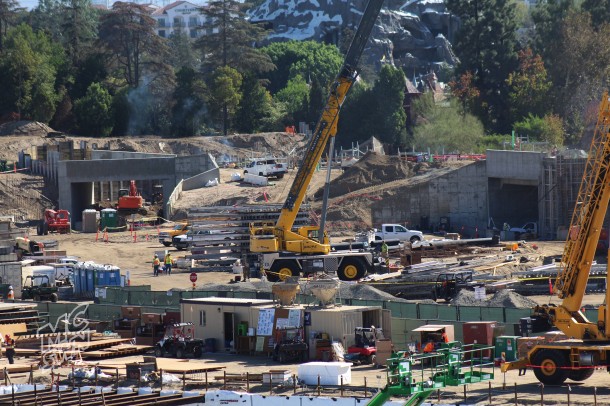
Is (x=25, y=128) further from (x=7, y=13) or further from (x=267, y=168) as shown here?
(x=7, y=13)

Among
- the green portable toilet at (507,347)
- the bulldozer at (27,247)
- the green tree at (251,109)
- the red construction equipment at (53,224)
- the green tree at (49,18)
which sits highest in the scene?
the green tree at (49,18)

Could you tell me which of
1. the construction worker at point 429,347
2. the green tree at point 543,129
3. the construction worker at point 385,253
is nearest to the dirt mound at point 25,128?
the green tree at point 543,129

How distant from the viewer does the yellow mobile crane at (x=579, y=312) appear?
1265 inches

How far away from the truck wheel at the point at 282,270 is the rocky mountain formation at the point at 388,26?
11428cm

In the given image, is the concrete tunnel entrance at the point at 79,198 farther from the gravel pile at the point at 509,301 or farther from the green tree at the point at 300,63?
the green tree at the point at 300,63

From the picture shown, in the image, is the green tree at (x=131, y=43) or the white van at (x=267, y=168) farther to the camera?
the green tree at (x=131, y=43)

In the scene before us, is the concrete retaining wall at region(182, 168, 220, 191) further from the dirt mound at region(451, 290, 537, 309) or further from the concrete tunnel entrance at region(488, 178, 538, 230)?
the dirt mound at region(451, 290, 537, 309)

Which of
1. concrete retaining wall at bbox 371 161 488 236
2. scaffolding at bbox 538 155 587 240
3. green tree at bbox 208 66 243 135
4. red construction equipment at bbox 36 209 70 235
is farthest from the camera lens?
green tree at bbox 208 66 243 135

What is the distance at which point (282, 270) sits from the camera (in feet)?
181

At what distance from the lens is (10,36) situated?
119125 millimetres

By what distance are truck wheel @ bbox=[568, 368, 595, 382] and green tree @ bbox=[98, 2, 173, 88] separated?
88756 millimetres

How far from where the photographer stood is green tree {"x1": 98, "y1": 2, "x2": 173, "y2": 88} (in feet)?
396

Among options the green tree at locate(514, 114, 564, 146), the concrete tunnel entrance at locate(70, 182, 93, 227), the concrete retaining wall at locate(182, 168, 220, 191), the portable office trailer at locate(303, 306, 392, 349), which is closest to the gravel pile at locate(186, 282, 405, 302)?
the portable office trailer at locate(303, 306, 392, 349)

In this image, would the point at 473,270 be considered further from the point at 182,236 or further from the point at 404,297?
the point at 182,236
